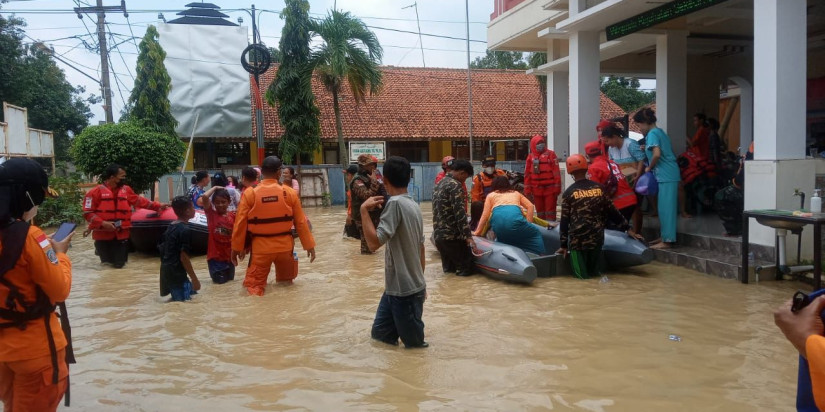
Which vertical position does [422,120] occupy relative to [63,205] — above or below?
above

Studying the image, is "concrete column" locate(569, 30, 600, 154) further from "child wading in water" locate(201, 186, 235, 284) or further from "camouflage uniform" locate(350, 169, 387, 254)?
"child wading in water" locate(201, 186, 235, 284)

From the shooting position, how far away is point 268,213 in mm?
6574

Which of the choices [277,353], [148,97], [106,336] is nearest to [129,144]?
[148,97]

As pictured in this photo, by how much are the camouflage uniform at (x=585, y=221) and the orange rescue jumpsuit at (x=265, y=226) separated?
2.96 m

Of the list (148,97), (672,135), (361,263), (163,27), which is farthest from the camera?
(163,27)

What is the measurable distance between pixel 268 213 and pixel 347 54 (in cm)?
1410

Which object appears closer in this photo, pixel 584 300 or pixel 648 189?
pixel 584 300

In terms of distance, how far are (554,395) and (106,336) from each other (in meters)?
4.05

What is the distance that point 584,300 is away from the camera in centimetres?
639

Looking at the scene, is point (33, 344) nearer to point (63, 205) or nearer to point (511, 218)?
point (511, 218)

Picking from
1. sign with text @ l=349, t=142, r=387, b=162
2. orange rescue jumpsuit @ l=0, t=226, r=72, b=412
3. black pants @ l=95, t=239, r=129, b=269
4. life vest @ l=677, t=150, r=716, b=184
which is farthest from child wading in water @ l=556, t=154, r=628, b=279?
sign with text @ l=349, t=142, r=387, b=162

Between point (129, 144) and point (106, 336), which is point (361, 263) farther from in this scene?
point (129, 144)

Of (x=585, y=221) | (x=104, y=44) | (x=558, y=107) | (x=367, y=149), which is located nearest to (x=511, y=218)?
(x=585, y=221)

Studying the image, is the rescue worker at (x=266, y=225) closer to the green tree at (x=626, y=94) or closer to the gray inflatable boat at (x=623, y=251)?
the gray inflatable boat at (x=623, y=251)
